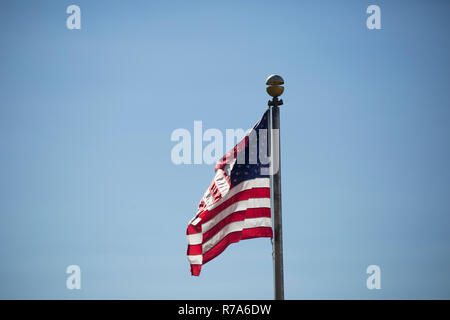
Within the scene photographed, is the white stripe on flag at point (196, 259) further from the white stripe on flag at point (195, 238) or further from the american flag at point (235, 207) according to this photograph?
the white stripe on flag at point (195, 238)

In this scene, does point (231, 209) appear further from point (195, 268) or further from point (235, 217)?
point (195, 268)

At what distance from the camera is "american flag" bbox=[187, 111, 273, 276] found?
52.4ft

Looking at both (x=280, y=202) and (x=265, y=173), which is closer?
(x=280, y=202)

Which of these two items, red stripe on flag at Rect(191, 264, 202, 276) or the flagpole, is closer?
the flagpole

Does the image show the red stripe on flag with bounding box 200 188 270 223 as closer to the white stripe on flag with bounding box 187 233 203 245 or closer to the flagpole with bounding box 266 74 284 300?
the white stripe on flag with bounding box 187 233 203 245

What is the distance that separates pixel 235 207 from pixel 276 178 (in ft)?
6.03

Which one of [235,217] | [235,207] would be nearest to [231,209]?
[235,207]

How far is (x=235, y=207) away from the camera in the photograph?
16.3m

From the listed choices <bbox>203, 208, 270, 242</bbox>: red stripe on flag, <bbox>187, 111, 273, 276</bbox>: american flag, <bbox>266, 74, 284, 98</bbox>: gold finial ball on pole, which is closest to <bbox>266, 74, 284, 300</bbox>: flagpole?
<bbox>266, 74, 284, 98</bbox>: gold finial ball on pole

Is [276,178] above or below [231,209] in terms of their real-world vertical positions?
above

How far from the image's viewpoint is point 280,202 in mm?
14852
